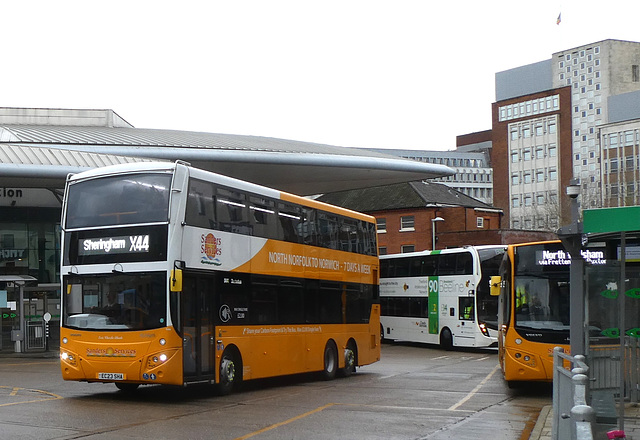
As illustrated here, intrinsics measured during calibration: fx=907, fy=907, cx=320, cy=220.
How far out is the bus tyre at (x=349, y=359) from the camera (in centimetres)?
2139

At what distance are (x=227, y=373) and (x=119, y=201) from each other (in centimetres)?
360

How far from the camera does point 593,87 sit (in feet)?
416

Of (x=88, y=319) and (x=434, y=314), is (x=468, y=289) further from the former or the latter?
(x=88, y=319)

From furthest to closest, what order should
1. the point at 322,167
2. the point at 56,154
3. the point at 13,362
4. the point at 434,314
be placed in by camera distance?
the point at 322,167
the point at 434,314
the point at 56,154
the point at 13,362

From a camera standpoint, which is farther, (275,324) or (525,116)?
(525,116)

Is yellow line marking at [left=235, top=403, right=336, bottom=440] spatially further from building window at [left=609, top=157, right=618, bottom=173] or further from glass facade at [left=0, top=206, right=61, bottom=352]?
building window at [left=609, top=157, right=618, bottom=173]

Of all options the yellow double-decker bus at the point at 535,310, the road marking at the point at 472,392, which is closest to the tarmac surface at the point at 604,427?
the road marking at the point at 472,392

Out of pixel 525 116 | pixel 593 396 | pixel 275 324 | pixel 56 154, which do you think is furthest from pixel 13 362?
pixel 525 116

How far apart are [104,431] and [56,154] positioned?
76.6ft

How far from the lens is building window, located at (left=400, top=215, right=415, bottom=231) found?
69500 mm

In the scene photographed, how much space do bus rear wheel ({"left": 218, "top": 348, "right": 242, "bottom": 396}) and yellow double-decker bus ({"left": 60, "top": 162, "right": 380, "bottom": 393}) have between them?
1.0 inches

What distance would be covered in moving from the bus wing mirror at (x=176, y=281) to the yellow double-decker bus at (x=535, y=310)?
649 centimetres

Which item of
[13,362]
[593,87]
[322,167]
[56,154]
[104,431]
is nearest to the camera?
[104,431]

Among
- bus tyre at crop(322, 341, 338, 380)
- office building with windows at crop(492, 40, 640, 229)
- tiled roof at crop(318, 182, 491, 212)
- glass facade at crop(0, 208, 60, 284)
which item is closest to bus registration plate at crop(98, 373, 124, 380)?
bus tyre at crop(322, 341, 338, 380)
